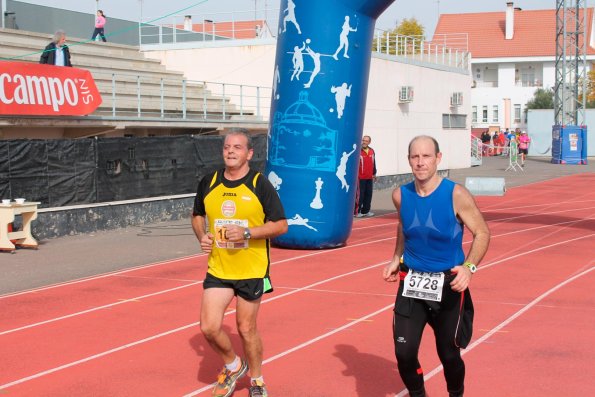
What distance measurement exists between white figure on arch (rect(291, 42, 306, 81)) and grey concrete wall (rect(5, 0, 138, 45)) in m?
12.4

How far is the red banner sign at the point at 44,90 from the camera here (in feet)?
54.9

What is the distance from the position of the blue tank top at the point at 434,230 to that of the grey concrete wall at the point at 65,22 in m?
21.1

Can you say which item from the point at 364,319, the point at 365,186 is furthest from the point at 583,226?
the point at 364,319

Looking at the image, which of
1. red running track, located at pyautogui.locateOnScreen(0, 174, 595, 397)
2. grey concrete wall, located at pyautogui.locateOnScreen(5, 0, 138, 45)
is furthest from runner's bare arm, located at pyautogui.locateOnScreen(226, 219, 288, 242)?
grey concrete wall, located at pyautogui.locateOnScreen(5, 0, 138, 45)

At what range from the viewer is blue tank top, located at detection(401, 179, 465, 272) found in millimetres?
5492

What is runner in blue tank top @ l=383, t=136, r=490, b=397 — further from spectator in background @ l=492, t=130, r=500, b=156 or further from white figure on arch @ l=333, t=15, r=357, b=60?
spectator in background @ l=492, t=130, r=500, b=156

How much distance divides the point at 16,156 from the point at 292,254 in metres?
5.51

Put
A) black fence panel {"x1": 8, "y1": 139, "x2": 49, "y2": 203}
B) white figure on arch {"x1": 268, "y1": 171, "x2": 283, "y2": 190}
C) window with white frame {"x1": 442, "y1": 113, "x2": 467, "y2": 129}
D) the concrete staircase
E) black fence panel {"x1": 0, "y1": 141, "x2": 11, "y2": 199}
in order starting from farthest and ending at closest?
window with white frame {"x1": 442, "y1": 113, "x2": 467, "y2": 129} < the concrete staircase < black fence panel {"x1": 8, "y1": 139, "x2": 49, "y2": 203} < black fence panel {"x1": 0, "y1": 141, "x2": 11, "y2": 199} < white figure on arch {"x1": 268, "y1": 171, "x2": 283, "y2": 190}

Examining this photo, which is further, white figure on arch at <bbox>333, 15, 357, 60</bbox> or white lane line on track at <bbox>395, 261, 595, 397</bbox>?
white figure on arch at <bbox>333, 15, 357, 60</bbox>

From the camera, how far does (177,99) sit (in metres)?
25.8

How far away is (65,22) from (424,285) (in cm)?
2672

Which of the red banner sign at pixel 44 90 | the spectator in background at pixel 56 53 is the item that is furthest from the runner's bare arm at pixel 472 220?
the spectator in background at pixel 56 53

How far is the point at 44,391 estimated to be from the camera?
672 cm

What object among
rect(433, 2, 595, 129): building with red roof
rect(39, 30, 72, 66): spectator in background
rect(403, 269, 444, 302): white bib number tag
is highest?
rect(433, 2, 595, 129): building with red roof
